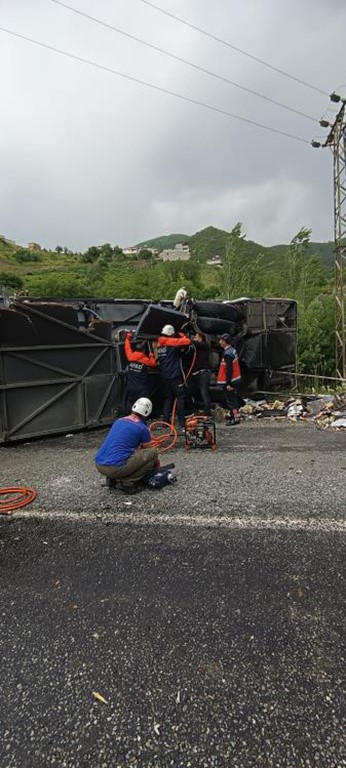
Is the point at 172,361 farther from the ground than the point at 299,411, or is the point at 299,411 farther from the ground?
the point at 172,361

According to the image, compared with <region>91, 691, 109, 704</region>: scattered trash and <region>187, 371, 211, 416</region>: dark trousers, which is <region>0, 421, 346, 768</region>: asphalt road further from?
<region>187, 371, 211, 416</region>: dark trousers

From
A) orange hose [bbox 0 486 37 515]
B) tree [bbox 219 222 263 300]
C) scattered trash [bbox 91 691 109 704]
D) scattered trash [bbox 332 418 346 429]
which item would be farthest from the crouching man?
tree [bbox 219 222 263 300]

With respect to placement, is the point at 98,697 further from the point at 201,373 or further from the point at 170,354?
the point at 201,373

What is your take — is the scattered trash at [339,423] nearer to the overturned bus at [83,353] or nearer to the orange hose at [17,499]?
the overturned bus at [83,353]

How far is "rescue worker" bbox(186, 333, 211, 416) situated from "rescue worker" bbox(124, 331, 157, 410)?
0.95 m

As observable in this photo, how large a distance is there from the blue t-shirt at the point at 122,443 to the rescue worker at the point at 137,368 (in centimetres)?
300

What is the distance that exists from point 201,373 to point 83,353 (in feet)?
7.53

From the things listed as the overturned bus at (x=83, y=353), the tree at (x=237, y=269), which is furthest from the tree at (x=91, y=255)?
the overturned bus at (x=83, y=353)

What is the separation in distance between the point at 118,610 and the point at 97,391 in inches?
206

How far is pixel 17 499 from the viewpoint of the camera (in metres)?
4.48

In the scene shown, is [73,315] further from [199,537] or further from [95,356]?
[199,537]

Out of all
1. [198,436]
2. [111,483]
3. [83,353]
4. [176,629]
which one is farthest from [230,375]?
[176,629]

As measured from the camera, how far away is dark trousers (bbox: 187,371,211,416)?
8.00 m

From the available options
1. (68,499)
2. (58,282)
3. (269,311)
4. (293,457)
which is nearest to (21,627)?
(68,499)
